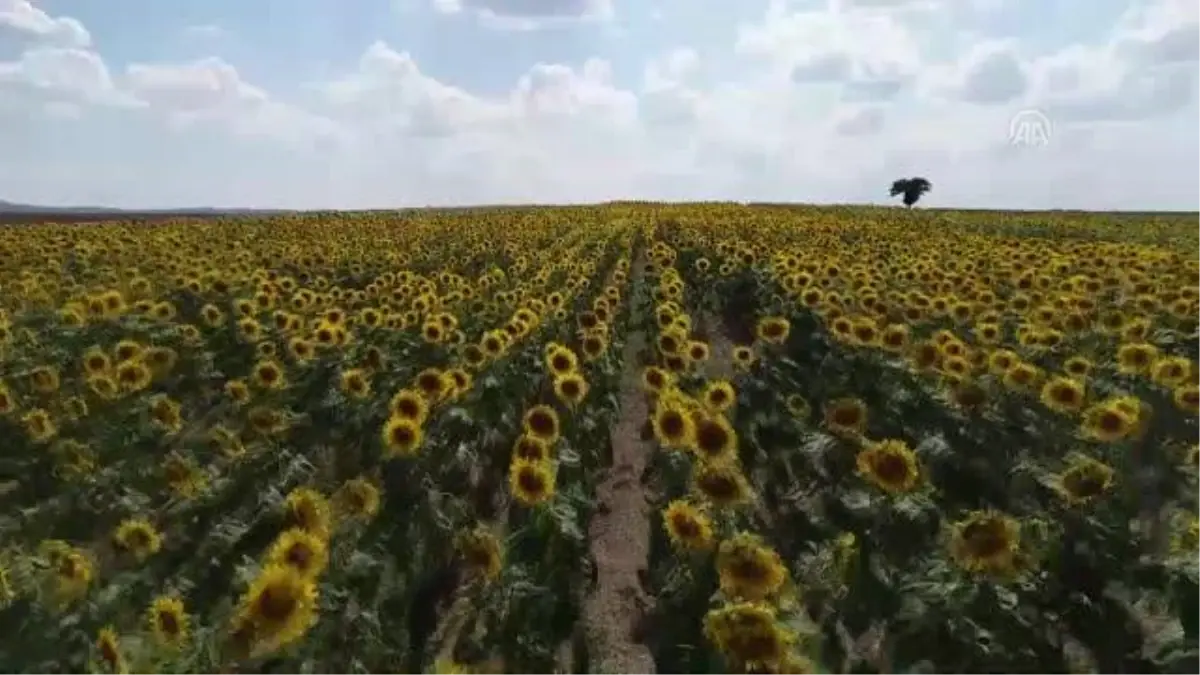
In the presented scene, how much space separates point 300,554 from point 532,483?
1.88 metres

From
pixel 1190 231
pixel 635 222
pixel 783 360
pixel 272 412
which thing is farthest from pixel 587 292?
pixel 1190 231

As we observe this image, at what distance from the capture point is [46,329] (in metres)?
11.5

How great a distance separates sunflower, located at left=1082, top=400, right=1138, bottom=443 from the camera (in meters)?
6.83

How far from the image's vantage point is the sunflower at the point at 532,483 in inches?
260

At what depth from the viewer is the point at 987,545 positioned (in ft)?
16.5

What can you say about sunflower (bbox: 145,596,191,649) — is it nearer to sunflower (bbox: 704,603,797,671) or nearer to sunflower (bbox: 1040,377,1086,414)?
sunflower (bbox: 704,603,797,671)

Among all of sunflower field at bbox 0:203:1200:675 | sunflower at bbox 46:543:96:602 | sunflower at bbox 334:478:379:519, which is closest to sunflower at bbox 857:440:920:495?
sunflower field at bbox 0:203:1200:675

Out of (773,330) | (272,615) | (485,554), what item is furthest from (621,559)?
(272,615)

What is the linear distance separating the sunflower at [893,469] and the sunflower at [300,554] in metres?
3.06

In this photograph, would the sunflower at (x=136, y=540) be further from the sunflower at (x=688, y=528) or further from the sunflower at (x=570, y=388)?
the sunflower at (x=570, y=388)

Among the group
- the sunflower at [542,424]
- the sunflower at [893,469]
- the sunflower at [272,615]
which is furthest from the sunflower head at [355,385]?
the sunflower at [272,615]

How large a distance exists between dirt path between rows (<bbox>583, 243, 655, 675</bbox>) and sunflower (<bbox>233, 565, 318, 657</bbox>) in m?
1.97

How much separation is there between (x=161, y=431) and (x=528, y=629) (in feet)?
12.1

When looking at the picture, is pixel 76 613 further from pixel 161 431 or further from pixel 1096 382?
pixel 1096 382
